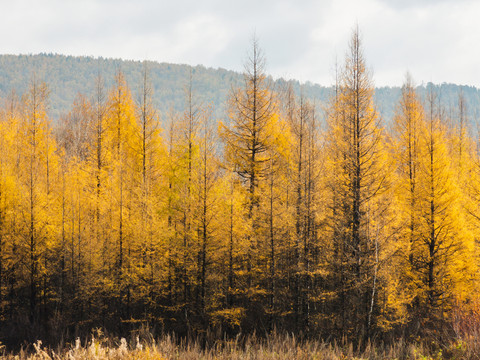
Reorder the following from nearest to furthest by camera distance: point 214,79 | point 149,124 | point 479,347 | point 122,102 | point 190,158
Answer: point 479,347, point 190,158, point 149,124, point 122,102, point 214,79

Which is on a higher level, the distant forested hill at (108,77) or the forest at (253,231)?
the distant forested hill at (108,77)

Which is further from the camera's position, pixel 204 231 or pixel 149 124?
pixel 149 124

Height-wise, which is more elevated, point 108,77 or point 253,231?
point 108,77

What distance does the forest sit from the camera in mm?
14930

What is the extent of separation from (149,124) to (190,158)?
12.1ft

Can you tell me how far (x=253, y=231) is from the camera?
53.6ft

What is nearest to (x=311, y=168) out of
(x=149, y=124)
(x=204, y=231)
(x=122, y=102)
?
(x=204, y=231)

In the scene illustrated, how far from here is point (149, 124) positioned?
68.3ft

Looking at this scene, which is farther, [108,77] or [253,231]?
[108,77]

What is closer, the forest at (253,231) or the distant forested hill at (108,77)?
the forest at (253,231)

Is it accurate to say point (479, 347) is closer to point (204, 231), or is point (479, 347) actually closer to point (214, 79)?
point (204, 231)

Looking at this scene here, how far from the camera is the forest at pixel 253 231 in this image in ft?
49.0

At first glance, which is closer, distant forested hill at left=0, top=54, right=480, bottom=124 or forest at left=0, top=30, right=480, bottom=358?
forest at left=0, top=30, right=480, bottom=358

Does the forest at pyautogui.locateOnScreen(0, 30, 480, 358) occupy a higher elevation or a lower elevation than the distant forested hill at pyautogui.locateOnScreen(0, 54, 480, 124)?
lower
